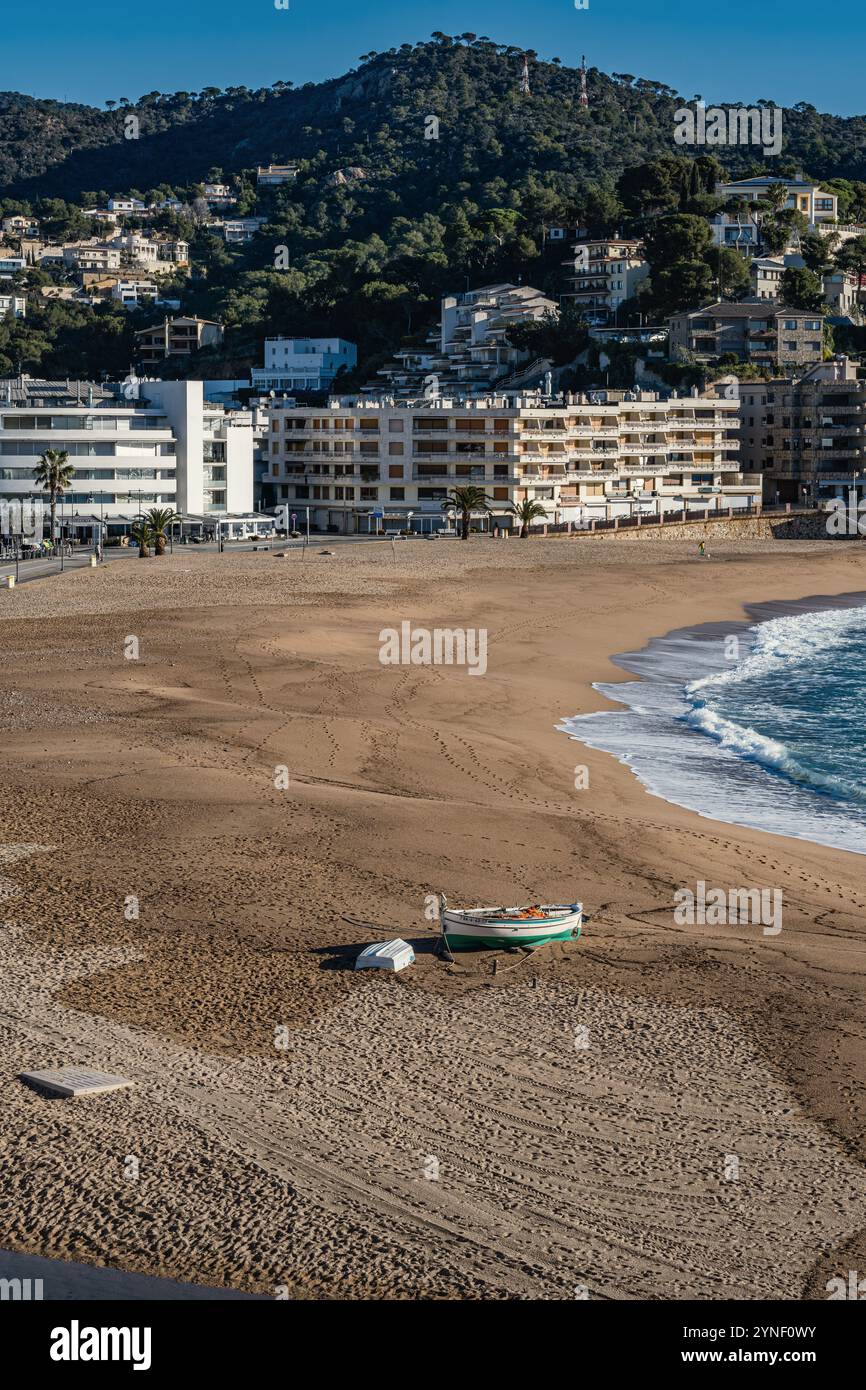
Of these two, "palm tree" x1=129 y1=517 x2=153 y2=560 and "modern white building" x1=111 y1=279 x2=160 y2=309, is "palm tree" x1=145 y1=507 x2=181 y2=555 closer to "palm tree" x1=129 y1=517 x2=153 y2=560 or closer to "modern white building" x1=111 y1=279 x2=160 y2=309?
"palm tree" x1=129 y1=517 x2=153 y2=560

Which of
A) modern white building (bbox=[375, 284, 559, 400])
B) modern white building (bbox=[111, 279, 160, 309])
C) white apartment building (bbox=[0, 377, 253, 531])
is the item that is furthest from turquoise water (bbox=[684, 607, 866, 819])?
modern white building (bbox=[111, 279, 160, 309])

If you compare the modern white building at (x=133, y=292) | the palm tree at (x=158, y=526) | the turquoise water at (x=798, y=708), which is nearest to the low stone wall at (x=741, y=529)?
the palm tree at (x=158, y=526)

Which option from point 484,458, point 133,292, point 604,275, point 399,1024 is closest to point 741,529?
point 484,458

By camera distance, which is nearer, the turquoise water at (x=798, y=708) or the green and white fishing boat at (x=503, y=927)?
the green and white fishing boat at (x=503, y=927)

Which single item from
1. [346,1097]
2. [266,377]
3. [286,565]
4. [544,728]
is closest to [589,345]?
[266,377]

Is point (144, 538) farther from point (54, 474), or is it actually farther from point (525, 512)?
point (525, 512)

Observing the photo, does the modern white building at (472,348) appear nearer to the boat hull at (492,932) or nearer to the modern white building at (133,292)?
the modern white building at (133,292)

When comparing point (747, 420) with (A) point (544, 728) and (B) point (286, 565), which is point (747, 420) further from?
(A) point (544, 728)
